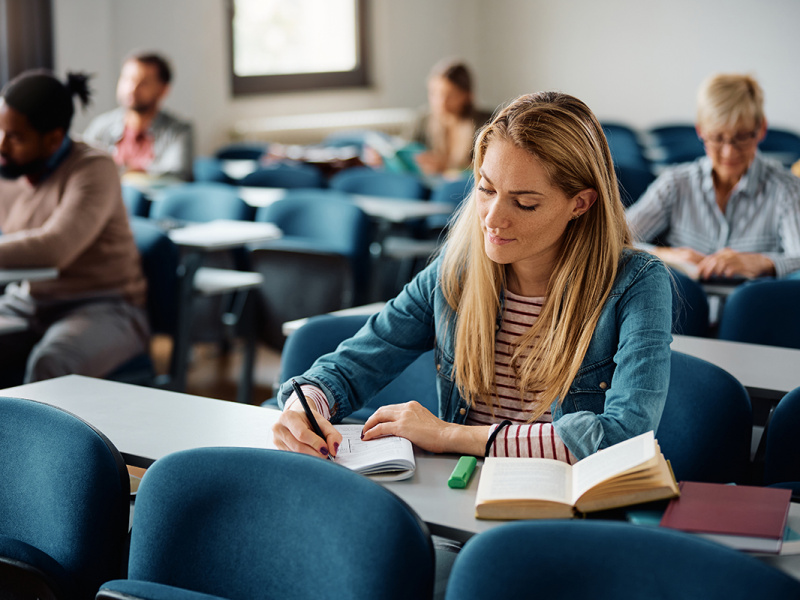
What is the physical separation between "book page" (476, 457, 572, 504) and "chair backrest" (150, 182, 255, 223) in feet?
9.58

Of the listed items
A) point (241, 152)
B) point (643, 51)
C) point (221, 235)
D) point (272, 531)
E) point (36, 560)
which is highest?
point (643, 51)

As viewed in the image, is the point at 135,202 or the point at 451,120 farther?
the point at 451,120

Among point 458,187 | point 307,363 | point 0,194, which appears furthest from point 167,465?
point 458,187

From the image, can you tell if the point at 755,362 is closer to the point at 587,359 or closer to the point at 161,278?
the point at 587,359

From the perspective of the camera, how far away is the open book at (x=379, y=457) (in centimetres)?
140

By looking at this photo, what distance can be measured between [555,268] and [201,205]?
2.83m

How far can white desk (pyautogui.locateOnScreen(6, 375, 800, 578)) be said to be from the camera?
1.28 metres

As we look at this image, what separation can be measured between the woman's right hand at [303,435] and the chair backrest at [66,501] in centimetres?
25

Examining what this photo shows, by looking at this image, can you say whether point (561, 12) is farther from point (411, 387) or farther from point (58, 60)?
point (411, 387)

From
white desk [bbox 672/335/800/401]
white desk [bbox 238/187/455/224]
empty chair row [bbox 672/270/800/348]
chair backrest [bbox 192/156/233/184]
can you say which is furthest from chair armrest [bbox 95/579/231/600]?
chair backrest [bbox 192/156/233/184]

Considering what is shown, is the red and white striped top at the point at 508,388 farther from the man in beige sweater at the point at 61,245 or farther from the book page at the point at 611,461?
the man in beige sweater at the point at 61,245

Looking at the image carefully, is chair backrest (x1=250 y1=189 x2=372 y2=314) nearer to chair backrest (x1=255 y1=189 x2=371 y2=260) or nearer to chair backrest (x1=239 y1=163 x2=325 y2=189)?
chair backrest (x1=255 y1=189 x2=371 y2=260)

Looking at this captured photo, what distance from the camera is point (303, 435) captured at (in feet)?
4.81

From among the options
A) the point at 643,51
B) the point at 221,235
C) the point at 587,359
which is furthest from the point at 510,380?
the point at 643,51
